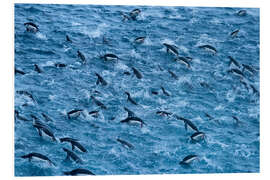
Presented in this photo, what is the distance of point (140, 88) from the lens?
5750 millimetres

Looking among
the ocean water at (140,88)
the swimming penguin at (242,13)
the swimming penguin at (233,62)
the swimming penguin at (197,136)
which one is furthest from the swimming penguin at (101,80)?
the swimming penguin at (242,13)

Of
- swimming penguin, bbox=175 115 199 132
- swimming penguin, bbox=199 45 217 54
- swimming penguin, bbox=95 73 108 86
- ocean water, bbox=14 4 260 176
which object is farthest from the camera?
swimming penguin, bbox=199 45 217 54

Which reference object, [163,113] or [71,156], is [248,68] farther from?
[71,156]

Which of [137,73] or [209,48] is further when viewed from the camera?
[209,48]

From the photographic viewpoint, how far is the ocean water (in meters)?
5.53

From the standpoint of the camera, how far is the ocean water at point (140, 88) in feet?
18.1

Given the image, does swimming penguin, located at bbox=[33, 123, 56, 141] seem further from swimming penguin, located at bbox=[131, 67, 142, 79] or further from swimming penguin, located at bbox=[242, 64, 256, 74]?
swimming penguin, located at bbox=[242, 64, 256, 74]

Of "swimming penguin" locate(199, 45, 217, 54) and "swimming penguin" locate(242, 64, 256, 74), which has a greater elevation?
"swimming penguin" locate(199, 45, 217, 54)

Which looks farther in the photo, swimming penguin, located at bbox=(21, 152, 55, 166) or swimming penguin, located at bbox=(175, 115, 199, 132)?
swimming penguin, located at bbox=(175, 115, 199, 132)

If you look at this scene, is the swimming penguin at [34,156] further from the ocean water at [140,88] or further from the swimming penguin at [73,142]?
the swimming penguin at [73,142]

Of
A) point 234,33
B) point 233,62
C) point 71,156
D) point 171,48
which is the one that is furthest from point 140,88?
point 234,33

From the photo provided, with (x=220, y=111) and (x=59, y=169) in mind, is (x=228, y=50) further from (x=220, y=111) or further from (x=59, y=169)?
(x=59, y=169)

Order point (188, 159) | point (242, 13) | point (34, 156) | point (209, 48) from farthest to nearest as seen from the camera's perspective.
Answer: point (242, 13)
point (209, 48)
point (188, 159)
point (34, 156)

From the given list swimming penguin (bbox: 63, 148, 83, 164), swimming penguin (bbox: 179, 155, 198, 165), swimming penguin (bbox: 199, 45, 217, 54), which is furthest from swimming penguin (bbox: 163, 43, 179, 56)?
swimming penguin (bbox: 63, 148, 83, 164)
